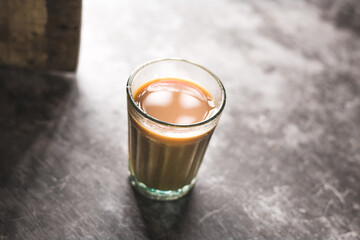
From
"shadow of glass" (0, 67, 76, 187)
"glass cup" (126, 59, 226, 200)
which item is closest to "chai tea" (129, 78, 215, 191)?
"glass cup" (126, 59, 226, 200)

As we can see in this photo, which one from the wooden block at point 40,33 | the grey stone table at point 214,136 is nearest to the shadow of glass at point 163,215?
the grey stone table at point 214,136

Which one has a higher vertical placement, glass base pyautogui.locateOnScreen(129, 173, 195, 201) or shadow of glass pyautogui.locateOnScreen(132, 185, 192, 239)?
glass base pyautogui.locateOnScreen(129, 173, 195, 201)

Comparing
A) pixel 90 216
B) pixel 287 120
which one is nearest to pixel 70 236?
pixel 90 216

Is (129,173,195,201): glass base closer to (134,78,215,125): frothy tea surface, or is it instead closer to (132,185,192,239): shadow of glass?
(132,185,192,239): shadow of glass

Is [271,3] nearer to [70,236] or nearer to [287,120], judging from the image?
[287,120]

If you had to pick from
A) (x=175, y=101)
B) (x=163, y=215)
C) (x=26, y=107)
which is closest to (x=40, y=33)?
(x=26, y=107)

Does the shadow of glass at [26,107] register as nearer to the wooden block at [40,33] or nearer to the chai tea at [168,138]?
the wooden block at [40,33]
